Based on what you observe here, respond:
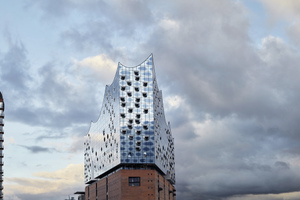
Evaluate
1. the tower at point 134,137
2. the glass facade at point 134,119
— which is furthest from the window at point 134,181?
the glass facade at point 134,119

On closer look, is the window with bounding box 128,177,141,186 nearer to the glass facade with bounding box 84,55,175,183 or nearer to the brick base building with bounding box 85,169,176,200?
the brick base building with bounding box 85,169,176,200

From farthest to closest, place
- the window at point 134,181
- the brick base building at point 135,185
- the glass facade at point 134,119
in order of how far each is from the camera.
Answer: the glass facade at point 134,119, the window at point 134,181, the brick base building at point 135,185

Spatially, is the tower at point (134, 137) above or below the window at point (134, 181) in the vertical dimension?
above

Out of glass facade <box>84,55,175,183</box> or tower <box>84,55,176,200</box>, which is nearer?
tower <box>84,55,176,200</box>

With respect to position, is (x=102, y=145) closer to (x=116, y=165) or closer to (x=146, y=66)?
(x=116, y=165)

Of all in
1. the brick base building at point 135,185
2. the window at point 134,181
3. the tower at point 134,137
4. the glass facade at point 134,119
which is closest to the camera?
the brick base building at point 135,185

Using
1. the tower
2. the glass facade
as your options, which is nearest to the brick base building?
the tower

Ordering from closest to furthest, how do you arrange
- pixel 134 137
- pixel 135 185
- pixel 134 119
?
pixel 135 185 → pixel 134 137 → pixel 134 119

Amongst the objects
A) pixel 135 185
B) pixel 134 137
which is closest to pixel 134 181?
pixel 135 185

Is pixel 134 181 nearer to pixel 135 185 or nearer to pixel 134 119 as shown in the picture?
pixel 135 185

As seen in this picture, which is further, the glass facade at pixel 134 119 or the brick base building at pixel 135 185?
the glass facade at pixel 134 119

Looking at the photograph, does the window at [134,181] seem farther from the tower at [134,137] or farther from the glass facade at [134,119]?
the glass facade at [134,119]

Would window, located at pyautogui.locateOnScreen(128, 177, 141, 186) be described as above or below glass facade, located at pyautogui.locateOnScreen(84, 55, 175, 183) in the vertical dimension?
below

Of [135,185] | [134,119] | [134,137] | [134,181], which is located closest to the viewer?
[135,185]
